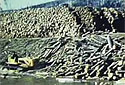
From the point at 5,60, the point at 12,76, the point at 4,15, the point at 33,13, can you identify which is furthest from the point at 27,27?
the point at 12,76

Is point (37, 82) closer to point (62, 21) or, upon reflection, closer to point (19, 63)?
point (19, 63)

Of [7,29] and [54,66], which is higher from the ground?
[7,29]

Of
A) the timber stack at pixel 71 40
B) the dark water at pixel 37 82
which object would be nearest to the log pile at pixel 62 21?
the timber stack at pixel 71 40

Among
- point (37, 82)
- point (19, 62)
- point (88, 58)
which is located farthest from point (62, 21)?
point (37, 82)

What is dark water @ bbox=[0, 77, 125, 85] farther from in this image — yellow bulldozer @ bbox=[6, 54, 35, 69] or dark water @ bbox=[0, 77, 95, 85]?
yellow bulldozer @ bbox=[6, 54, 35, 69]

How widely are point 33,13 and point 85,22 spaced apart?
13.2 ft

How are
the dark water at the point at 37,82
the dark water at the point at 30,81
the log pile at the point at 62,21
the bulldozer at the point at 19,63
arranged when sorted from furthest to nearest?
the log pile at the point at 62,21
the bulldozer at the point at 19,63
the dark water at the point at 30,81
the dark water at the point at 37,82

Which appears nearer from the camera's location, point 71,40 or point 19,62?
point 19,62

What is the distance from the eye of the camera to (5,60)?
1948 cm

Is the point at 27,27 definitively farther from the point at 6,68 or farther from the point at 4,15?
the point at 6,68

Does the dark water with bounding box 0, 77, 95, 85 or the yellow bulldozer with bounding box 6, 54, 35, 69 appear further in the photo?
the yellow bulldozer with bounding box 6, 54, 35, 69

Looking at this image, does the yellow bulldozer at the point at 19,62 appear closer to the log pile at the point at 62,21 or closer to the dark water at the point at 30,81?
the dark water at the point at 30,81

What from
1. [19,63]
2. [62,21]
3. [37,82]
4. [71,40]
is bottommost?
[37,82]

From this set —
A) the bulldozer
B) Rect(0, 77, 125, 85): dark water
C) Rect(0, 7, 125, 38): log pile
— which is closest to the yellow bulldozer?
the bulldozer
